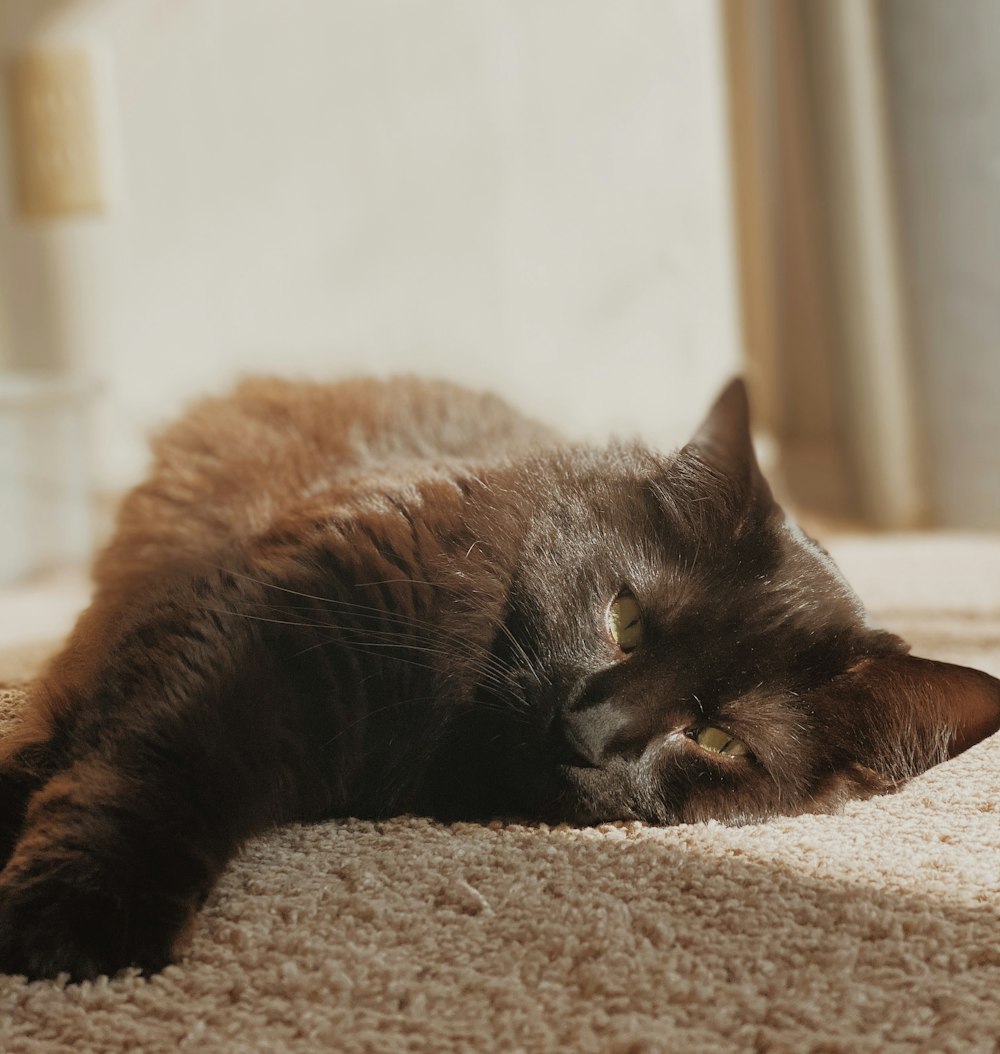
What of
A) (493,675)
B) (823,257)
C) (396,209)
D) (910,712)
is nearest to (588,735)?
(493,675)

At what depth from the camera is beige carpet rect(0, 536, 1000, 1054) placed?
0.69 metres

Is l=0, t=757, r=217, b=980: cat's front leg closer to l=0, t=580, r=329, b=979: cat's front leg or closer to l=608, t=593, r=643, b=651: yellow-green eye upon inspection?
l=0, t=580, r=329, b=979: cat's front leg

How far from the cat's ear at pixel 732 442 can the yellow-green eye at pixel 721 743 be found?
22cm

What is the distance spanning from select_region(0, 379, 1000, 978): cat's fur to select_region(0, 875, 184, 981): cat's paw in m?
0.04

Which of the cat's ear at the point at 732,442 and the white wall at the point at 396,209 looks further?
the white wall at the point at 396,209

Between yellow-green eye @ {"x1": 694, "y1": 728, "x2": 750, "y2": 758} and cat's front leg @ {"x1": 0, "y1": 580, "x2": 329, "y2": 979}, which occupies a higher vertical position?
cat's front leg @ {"x1": 0, "y1": 580, "x2": 329, "y2": 979}

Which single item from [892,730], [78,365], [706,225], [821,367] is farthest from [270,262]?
[892,730]

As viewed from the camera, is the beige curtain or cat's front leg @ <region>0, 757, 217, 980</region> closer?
cat's front leg @ <region>0, 757, 217, 980</region>

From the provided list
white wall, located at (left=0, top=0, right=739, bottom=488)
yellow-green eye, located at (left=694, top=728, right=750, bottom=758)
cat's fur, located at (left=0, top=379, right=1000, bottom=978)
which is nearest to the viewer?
cat's fur, located at (left=0, top=379, right=1000, bottom=978)

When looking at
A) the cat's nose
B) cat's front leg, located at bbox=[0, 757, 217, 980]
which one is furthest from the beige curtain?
cat's front leg, located at bbox=[0, 757, 217, 980]

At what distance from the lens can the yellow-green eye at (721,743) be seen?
1.01m

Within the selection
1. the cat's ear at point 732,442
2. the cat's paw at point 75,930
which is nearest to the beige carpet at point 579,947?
the cat's paw at point 75,930

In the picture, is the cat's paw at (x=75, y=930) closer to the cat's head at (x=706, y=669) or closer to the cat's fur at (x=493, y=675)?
the cat's fur at (x=493, y=675)

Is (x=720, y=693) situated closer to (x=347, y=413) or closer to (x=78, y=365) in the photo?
(x=347, y=413)
